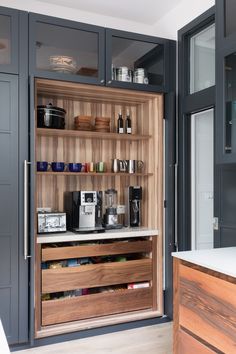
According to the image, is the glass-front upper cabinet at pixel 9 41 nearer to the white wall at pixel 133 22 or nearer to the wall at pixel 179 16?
the white wall at pixel 133 22

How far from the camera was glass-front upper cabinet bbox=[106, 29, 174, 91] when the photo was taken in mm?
2926

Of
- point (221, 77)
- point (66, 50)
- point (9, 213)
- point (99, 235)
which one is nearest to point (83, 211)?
point (99, 235)

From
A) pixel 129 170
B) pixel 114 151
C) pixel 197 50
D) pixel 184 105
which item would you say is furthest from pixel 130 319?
pixel 197 50

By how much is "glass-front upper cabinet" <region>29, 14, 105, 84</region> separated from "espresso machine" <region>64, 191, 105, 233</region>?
0.98 metres

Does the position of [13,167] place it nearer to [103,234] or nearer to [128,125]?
[103,234]

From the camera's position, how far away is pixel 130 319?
2.98 metres

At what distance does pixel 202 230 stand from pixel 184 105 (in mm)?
1139

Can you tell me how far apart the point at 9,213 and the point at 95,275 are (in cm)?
92

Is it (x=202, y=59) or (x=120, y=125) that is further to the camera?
(x=120, y=125)

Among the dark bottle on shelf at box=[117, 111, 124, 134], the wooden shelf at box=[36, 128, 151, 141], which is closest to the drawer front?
the wooden shelf at box=[36, 128, 151, 141]

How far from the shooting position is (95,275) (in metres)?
2.92

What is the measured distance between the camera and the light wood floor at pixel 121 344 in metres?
2.54

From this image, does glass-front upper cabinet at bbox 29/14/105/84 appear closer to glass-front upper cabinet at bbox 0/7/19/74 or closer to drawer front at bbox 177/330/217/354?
glass-front upper cabinet at bbox 0/7/19/74

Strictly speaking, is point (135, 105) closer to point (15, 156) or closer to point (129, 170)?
point (129, 170)
